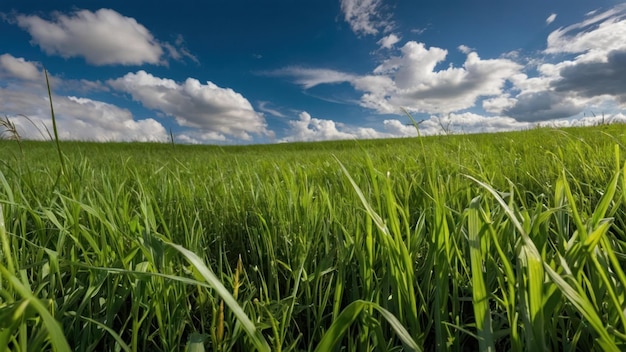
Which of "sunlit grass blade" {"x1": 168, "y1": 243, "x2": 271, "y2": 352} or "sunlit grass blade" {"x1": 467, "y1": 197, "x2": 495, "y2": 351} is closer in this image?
"sunlit grass blade" {"x1": 168, "y1": 243, "x2": 271, "y2": 352}

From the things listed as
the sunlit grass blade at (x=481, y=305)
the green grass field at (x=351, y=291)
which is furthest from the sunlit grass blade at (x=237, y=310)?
the sunlit grass blade at (x=481, y=305)

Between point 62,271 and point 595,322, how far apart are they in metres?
1.06

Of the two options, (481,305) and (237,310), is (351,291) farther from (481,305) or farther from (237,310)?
(237,310)

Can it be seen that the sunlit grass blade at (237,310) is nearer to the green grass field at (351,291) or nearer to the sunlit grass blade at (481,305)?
the green grass field at (351,291)

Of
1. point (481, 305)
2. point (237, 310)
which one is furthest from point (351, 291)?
point (237, 310)

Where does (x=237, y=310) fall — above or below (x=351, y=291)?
above

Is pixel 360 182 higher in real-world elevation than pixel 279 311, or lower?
higher

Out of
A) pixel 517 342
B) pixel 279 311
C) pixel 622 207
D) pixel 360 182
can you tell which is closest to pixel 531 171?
pixel 622 207

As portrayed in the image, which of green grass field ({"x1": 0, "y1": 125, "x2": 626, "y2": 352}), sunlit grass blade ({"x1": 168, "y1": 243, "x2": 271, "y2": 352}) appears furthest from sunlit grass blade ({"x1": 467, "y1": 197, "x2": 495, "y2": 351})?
sunlit grass blade ({"x1": 168, "y1": 243, "x2": 271, "y2": 352})

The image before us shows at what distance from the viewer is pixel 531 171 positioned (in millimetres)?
1681

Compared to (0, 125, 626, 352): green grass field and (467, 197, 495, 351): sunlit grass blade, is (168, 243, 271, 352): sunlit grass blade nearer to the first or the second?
(0, 125, 626, 352): green grass field

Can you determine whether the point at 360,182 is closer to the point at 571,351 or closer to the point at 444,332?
the point at 444,332

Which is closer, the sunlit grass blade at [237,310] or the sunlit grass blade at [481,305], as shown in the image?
the sunlit grass blade at [237,310]

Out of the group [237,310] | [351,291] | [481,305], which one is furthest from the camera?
[351,291]
